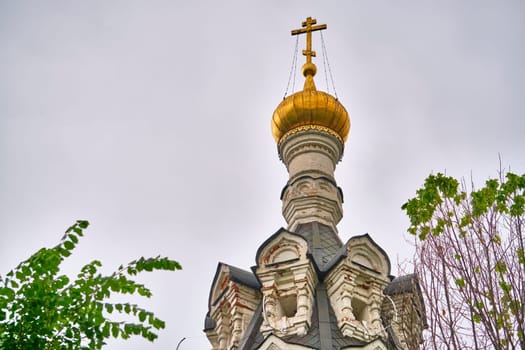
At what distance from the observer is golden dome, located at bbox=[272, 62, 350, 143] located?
674 inches

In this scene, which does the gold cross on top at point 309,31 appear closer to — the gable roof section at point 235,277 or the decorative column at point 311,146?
the decorative column at point 311,146

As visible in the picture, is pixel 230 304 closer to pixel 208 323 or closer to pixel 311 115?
pixel 208 323

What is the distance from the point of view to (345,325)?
1168 cm

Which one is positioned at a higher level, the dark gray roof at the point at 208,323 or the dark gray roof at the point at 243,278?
the dark gray roof at the point at 243,278

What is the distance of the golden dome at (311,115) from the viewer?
1711 centimetres

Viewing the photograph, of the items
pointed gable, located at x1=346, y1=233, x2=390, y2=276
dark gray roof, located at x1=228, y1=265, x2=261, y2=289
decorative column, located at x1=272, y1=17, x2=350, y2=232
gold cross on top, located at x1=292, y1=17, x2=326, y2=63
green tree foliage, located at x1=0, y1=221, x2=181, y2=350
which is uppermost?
gold cross on top, located at x1=292, y1=17, x2=326, y2=63

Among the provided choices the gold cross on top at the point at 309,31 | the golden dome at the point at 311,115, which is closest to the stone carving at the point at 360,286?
the golden dome at the point at 311,115

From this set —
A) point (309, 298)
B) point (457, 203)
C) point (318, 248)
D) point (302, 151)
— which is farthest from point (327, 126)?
point (457, 203)

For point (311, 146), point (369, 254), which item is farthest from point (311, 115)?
point (369, 254)

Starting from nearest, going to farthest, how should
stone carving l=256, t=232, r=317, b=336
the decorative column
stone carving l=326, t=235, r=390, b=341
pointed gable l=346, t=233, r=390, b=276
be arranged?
stone carving l=256, t=232, r=317, b=336 < stone carving l=326, t=235, r=390, b=341 < pointed gable l=346, t=233, r=390, b=276 < the decorative column

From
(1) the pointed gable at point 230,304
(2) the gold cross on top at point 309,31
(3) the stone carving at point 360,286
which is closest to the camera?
(3) the stone carving at point 360,286

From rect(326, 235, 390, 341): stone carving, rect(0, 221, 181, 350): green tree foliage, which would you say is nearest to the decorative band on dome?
rect(326, 235, 390, 341): stone carving

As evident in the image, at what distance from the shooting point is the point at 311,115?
17.1 meters

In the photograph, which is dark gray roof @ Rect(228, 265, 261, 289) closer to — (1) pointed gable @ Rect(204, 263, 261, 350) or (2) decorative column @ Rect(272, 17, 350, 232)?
(1) pointed gable @ Rect(204, 263, 261, 350)
